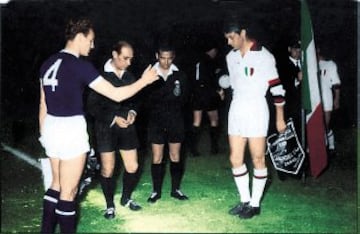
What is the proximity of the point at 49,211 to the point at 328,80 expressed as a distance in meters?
1.87

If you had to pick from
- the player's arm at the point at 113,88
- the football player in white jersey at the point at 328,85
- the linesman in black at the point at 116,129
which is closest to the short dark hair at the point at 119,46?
the linesman in black at the point at 116,129

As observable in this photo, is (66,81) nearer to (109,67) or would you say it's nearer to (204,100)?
(109,67)

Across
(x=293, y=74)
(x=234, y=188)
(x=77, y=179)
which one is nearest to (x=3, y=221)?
(x=77, y=179)

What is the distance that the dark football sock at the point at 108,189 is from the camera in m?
3.11

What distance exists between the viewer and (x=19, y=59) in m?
3.10

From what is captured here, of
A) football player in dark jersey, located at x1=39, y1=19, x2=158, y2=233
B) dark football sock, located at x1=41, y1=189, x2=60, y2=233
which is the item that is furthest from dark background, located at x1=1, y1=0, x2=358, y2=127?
dark football sock, located at x1=41, y1=189, x2=60, y2=233

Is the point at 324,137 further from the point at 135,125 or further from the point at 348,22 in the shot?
the point at 135,125

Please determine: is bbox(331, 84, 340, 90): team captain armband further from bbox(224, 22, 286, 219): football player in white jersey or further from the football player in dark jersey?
the football player in dark jersey

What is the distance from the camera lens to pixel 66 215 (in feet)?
9.50

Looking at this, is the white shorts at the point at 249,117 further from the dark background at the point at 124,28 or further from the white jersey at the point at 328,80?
the white jersey at the point at 328,80

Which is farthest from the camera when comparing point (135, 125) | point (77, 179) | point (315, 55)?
point (315, 55)

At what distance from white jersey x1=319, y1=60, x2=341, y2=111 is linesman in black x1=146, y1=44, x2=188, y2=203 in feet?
2.96

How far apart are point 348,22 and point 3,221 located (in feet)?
8.11

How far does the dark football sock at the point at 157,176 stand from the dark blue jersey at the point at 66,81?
0.61 meters
